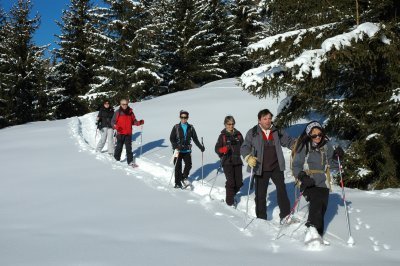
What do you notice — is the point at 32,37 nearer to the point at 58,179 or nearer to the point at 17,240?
the point at 58,179

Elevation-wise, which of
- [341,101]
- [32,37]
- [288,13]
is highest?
[32,37]

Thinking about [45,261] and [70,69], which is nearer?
[45,261]

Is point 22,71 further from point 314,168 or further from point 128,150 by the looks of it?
point 314,168

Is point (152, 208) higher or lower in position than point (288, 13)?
lower

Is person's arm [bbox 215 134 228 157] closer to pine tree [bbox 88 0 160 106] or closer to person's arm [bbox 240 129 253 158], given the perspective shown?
person's arm [bbox 240 129 253 158]

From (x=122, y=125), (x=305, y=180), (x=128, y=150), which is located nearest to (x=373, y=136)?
(x=305, y=180)

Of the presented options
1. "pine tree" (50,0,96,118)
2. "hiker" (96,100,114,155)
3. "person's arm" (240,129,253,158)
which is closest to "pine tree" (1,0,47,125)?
"pine tree" (50,0,96,118)

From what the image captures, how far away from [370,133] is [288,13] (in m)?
3.45

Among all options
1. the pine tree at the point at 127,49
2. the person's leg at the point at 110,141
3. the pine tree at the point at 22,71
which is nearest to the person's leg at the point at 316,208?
the person's leg at the point at 110,141

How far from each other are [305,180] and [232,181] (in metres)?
2.62

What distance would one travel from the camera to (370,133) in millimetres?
8383

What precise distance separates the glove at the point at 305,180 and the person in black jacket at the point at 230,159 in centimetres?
252

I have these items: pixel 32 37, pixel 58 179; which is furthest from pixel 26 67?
pixel 58 179

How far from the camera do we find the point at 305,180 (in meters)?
5.30
